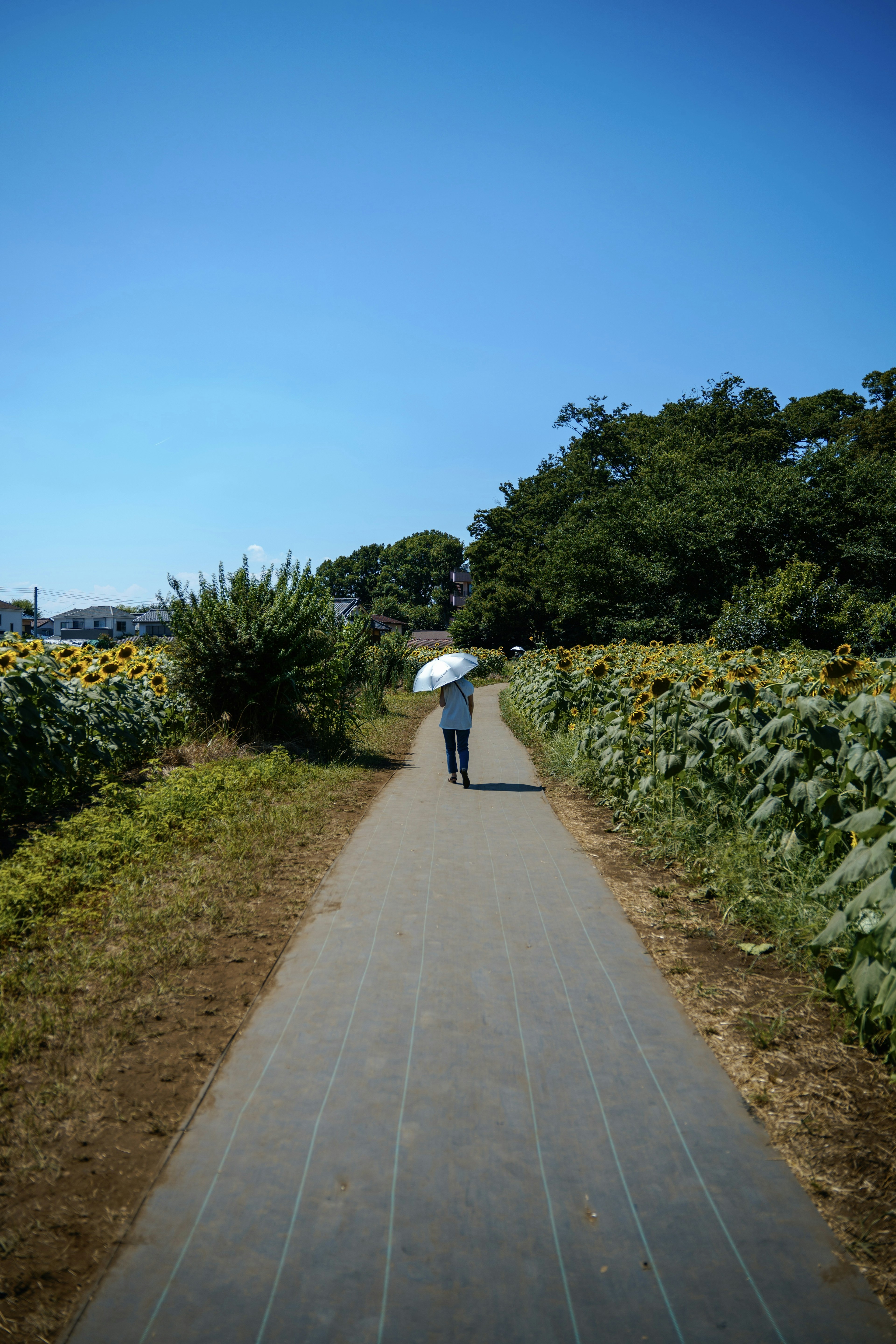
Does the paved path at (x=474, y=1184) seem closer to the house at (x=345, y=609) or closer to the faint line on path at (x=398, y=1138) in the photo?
the faint line on path at (x=398, y=1138)

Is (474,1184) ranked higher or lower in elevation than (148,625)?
lower

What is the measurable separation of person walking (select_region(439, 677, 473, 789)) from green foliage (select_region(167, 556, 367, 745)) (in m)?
2.37

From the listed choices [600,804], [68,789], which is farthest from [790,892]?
[68,789]

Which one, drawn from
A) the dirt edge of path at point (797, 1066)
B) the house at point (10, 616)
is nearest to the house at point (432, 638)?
the house at point (10, 616)

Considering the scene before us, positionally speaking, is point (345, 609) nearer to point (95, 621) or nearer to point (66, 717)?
point (66, 717)

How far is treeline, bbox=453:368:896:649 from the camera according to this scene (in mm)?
27516

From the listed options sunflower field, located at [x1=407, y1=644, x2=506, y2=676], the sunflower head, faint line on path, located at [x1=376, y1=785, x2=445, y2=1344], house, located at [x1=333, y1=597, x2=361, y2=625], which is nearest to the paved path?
faint line on path, located at [x1=376, y1=785, x2=445, y2=1344]

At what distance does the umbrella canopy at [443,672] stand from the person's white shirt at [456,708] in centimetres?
9

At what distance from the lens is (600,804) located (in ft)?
26.5

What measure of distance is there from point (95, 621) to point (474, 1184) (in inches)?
4250

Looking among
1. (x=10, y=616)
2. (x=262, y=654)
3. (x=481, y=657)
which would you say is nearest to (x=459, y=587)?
(x=10, y=616)

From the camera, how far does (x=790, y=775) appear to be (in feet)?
15.5

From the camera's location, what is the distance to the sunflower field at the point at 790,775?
2.99 meters

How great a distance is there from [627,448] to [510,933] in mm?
56138
